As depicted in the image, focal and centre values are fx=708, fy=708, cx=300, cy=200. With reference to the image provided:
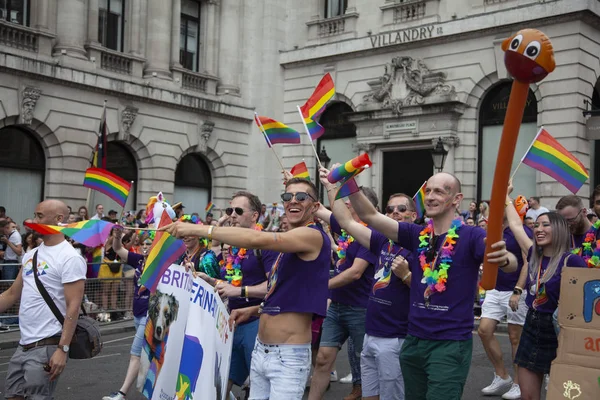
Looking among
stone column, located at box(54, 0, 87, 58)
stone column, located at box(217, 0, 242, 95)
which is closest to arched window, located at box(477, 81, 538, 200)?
stone column, located at box(217, 0, 242, 95)

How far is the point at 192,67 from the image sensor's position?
81.4ft

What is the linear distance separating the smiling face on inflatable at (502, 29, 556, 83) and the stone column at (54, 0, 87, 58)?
62.3 ft

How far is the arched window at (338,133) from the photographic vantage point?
81.0 feet

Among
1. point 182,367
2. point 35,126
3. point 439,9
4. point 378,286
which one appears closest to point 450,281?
point 378,286

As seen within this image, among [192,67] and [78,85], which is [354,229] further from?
[192,67]

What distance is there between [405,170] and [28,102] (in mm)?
11444

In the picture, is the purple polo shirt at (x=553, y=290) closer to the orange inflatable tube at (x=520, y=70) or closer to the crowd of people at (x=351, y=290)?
the crowd of people at (x=351, y=290)

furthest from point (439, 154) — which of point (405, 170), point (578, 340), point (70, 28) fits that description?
point (578, 340)

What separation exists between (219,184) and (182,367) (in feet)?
65.5

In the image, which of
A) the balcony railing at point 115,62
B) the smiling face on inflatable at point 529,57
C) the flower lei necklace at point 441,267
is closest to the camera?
the smiling face on inflatable at point 529,57

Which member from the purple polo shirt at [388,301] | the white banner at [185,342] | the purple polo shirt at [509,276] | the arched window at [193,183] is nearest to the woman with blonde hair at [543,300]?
the purple polo shirt at [388,301]

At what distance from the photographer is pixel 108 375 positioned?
8.79 meters

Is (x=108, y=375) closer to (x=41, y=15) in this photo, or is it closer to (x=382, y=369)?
(x=382, y=369)

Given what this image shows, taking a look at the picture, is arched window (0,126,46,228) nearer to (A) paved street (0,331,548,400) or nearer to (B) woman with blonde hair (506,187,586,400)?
(A) paved street (0,331,548,400)
